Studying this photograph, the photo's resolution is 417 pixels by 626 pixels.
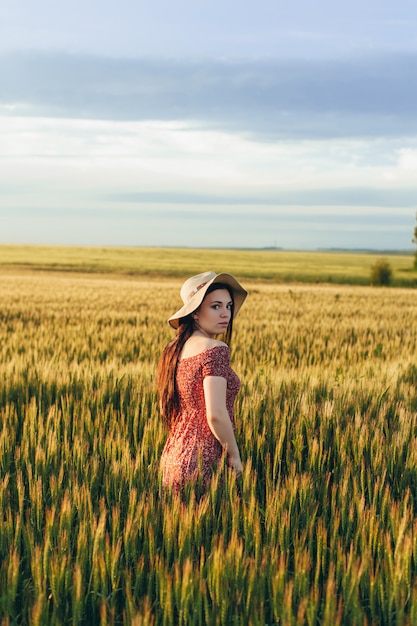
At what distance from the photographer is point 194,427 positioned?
331cm

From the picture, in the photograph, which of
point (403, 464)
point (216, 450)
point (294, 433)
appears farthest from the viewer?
point (294, 433)

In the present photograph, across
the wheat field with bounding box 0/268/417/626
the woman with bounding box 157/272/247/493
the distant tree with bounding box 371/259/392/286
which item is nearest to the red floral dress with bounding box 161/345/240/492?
the woman with bounding box 157/272/247/493

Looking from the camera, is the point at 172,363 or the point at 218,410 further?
the point at 172,363

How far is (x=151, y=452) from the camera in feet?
12.6

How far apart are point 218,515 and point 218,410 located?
49 cm

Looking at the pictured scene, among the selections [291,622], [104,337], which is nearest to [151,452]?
[291,622]

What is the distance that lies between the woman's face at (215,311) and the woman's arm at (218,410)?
270 millimetres

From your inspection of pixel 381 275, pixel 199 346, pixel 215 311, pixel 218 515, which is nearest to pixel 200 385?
pixel 199 346

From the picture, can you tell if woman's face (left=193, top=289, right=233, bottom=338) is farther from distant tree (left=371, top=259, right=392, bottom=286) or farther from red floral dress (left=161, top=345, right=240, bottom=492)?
distant tree (left=371, top=259, right=392, bottom=286)

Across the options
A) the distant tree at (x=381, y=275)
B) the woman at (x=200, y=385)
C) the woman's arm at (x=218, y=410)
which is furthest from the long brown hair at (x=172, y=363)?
the distant tree at (x=381, y=275)

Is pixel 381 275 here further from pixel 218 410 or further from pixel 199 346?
pixel 218 410

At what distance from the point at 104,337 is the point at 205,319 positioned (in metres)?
6.35

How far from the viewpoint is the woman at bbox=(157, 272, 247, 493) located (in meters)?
3.14

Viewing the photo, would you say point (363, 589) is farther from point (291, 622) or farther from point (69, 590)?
point (69, 590)
